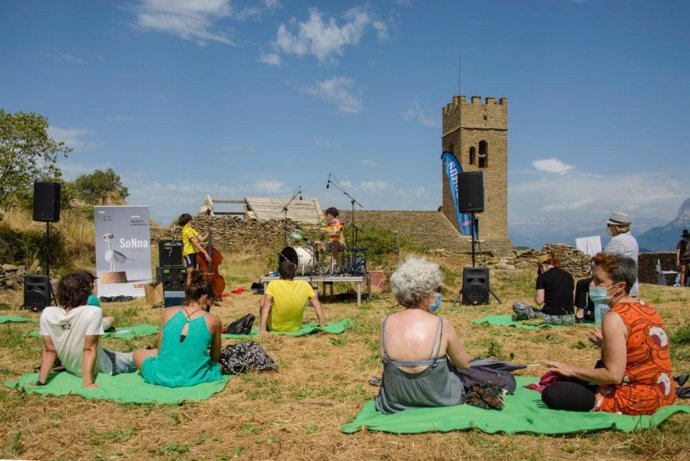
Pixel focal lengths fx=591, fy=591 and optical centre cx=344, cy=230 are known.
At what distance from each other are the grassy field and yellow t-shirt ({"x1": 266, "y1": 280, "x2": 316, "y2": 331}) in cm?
58

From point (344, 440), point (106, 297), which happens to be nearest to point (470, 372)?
point (344, 440)

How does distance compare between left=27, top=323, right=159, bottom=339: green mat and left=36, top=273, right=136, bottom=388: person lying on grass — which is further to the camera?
left=27, top=323, right=159, bottom=339: green mat

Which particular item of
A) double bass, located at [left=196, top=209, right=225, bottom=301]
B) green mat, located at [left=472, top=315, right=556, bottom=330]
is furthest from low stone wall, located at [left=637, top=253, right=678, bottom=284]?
double bass, located at [left=196, top=209, right=225, bottom=301]

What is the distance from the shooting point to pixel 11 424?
355 centimetres

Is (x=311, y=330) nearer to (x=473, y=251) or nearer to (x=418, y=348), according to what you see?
(x=418, y=348)

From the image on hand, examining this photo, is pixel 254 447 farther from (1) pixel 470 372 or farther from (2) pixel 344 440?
(1) pixel 470 372

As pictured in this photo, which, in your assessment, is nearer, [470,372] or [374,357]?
[470,372]

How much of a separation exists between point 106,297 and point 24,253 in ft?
10.6

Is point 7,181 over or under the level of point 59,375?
over

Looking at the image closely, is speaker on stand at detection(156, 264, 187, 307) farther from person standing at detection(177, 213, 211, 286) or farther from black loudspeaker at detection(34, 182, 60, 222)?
black loudspeaker at detection(34, 182, 60, 222)

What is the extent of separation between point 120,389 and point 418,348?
2.24 m

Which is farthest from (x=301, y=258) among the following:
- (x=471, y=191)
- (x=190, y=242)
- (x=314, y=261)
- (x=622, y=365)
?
(x=622, y=365)

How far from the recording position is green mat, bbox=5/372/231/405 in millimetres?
4016

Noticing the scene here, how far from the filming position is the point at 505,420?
132 inches
